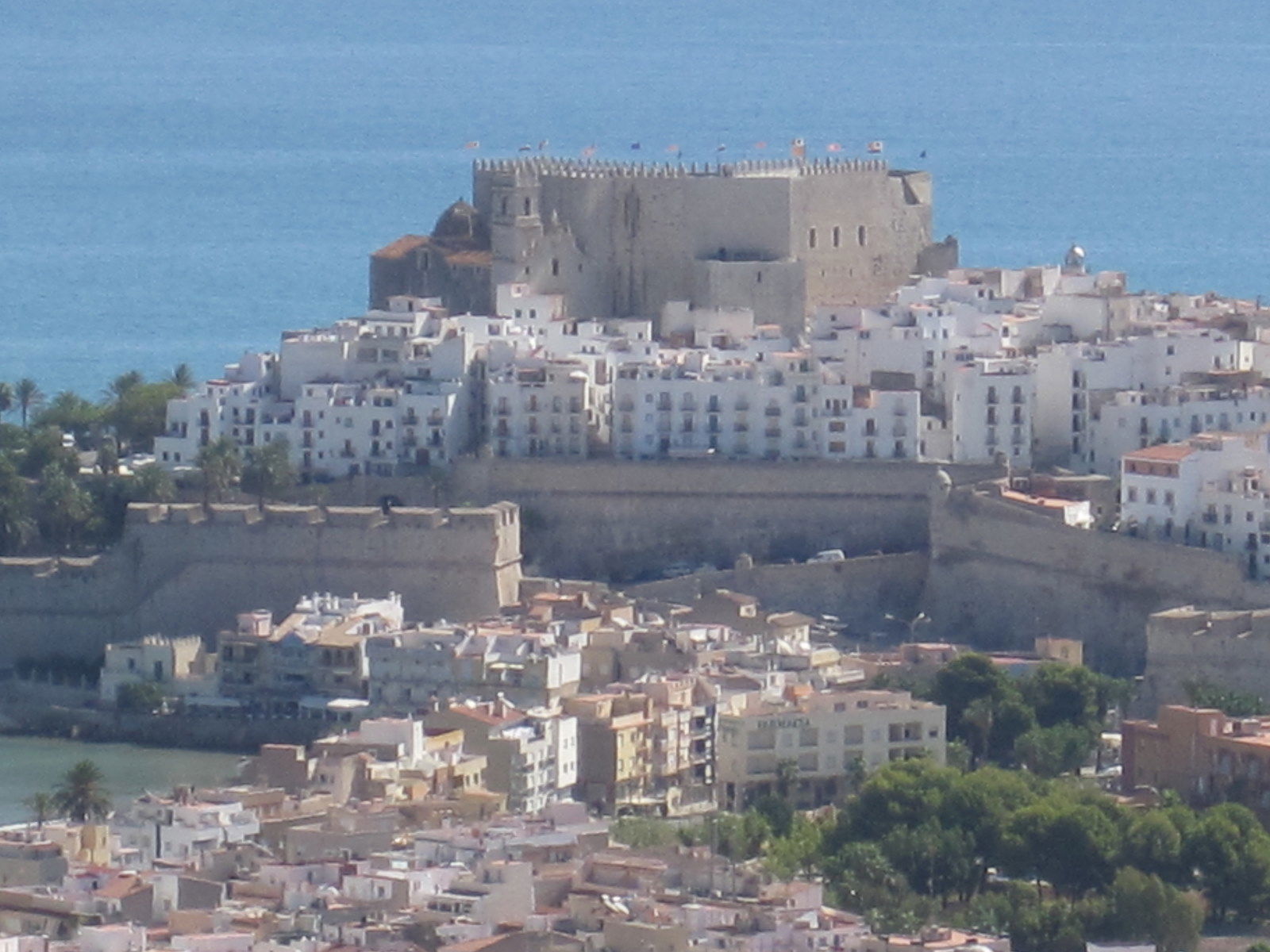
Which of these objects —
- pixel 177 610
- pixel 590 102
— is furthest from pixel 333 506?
pixel 590 102

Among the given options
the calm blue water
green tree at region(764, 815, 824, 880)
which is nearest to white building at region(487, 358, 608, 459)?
green tree at region(764, 815, 824, 880)

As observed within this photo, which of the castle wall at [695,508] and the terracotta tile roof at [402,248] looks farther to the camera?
the terracotta tile roof at [402,248]

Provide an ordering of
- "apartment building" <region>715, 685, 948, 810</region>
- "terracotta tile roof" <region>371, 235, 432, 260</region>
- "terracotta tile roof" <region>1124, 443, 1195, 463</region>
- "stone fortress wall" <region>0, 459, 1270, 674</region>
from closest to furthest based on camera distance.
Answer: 1. "apartment building" <region>715, 685, 948, 810</region>
2. "terracotta tile roof" <region>1124, 443, 1195, 463</region>
3. "stone fortress wall" <region>0, 459, 1270, 674</region>
4. "terracotta tile roof" <region>371, 235, 432, 260</region>

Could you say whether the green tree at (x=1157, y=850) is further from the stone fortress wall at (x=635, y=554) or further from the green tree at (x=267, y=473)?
the green tree at (x=267, y=473)

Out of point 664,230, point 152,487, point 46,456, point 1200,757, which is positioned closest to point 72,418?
point 46,456

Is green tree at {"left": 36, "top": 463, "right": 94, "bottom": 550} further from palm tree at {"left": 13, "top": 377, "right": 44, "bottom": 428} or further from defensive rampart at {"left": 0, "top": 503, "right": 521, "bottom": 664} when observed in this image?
palm tree at {"left": 13, "top": 377, "right": 44, "bottom": 428}

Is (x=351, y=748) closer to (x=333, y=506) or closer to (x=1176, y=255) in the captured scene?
(x=333, y=506)

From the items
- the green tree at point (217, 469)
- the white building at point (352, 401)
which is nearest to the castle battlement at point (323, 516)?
the green tree at point (217, 469)
